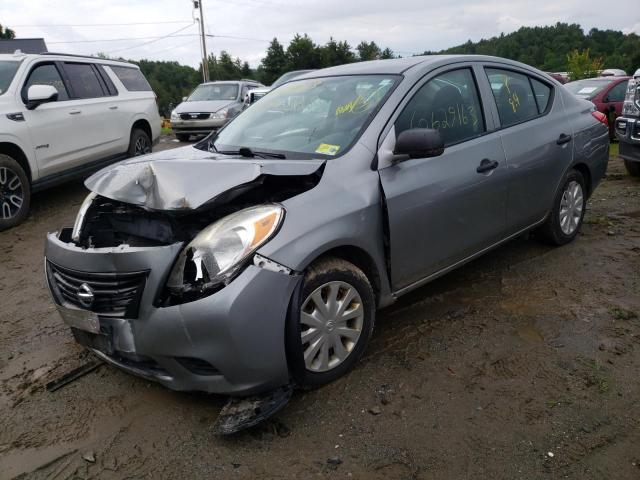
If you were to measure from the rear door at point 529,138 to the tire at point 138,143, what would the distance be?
19.2 ft

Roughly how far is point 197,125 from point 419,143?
1118 cm

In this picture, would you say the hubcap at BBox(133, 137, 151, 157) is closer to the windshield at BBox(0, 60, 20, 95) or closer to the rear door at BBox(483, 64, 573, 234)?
the windshield at BBox(0, 60, 20, 95)

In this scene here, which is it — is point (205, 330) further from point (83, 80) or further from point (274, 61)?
point (274, 61)

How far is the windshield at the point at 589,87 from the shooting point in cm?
1158

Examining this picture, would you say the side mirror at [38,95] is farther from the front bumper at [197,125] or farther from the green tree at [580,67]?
the green tree at [580,67]

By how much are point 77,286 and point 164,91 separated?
81780mm

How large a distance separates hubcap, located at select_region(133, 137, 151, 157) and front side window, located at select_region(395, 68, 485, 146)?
5968 mm

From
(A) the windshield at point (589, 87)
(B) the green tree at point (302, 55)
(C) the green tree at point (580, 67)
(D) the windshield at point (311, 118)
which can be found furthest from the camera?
(B) the green tree at point (302, 55)

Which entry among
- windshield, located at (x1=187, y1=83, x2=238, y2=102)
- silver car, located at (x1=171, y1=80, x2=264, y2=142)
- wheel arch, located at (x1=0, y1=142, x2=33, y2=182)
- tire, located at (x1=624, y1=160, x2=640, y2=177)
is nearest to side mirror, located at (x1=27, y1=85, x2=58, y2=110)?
Answer: wheel arch, located at (x1=0, y1=142, x2=33, y2=182)

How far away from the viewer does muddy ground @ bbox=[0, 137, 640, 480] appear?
7.64ft

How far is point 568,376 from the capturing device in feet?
9.52

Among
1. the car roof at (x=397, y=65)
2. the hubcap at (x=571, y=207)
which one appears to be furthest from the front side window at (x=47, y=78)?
the hubcap at (x=571, y=207)

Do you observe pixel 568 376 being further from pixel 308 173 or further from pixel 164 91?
pixel 164 91

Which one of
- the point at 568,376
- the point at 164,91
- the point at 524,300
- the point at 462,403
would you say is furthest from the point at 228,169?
the point at 164,91
